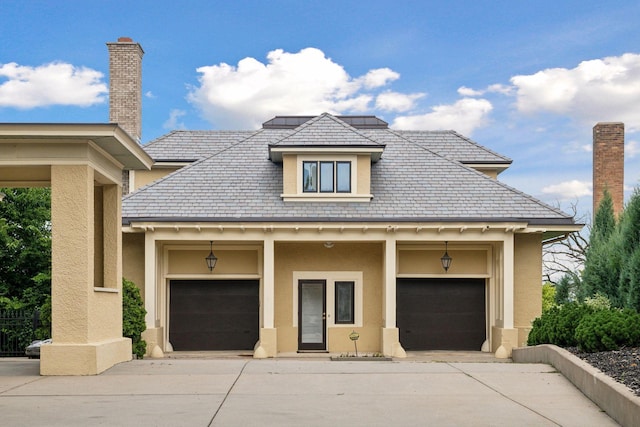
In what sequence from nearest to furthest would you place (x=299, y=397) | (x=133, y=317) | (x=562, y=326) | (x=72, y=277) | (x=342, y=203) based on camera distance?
(x=299, y=397), (x=72, y=277), (x=562, y=326), (x=133, y=317), (x=342, y=203)

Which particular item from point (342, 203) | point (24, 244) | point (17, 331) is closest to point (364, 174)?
point (342, 203)

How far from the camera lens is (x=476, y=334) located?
2345 centimetres

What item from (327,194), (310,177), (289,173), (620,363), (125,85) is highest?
(125,85)

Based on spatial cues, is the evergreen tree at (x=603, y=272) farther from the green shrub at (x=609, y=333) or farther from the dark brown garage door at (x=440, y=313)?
the green shrub at (x=609, y=333)

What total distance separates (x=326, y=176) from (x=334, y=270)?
9.67 feet

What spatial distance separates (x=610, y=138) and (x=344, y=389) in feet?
94.2

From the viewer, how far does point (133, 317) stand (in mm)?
18688

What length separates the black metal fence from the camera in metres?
26.1

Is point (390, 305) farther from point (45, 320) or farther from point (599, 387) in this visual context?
point (599, 387)

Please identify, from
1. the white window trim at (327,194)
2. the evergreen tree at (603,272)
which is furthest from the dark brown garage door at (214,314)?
the evergreen tree at (603,272)

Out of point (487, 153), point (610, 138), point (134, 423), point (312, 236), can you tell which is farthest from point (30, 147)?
point (610, 138)

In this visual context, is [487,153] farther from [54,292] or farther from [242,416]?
[242,416]

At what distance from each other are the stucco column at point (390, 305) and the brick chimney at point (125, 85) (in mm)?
11643

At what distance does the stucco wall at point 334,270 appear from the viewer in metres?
23.1
